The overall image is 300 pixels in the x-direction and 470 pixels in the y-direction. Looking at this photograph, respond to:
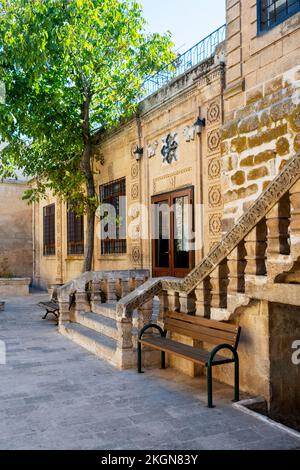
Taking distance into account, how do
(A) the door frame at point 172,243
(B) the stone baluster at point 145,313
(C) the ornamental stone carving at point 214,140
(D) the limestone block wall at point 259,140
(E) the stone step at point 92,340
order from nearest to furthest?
(D) the limestone block wall at point 259,140 < (B) the stone baluster at point 145,313 < (E) the stone step at point 92,340 < (C) the ornamental stone carving at point 214,140 < (A) the door frame at point 172,243

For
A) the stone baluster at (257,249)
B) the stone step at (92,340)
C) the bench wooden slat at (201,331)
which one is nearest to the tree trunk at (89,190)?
the stone step at (92,340)

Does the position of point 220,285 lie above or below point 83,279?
above

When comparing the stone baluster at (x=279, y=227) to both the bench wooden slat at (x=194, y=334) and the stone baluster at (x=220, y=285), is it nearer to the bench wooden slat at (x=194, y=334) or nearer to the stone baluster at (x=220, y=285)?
the stone baluster at (x=220, y=285)

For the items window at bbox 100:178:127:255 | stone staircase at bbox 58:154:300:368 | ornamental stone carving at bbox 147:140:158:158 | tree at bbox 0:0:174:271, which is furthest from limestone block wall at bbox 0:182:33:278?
stone staircase at bbox 58:154:300:368

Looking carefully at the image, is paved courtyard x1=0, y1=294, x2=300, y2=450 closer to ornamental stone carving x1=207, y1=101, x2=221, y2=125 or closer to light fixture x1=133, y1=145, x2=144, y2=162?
ornamental stone carving x1=207, y1=101, x2=221, y2=125

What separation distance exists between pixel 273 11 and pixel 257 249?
12.4ft

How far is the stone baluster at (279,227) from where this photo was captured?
4.07 m

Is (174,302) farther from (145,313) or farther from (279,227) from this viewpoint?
(279,227)

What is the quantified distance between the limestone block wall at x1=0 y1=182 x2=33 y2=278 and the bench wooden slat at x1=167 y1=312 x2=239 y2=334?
619 inches

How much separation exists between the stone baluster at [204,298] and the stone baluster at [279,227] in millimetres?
1291

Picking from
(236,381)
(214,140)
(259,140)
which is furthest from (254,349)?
(214,140)

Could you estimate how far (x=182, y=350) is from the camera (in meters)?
→ 5.07
